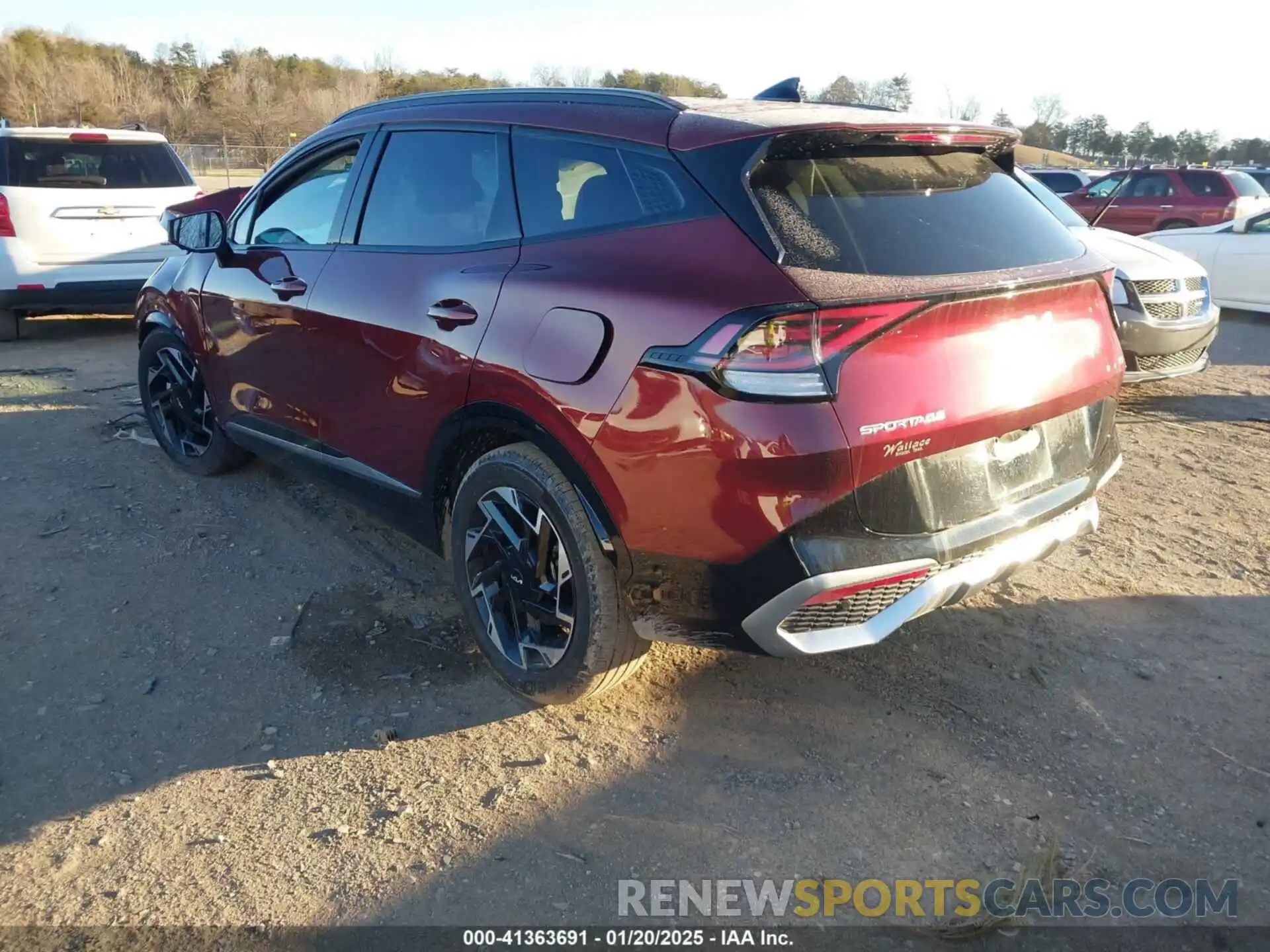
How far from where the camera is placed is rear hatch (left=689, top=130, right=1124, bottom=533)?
2307 millimetres

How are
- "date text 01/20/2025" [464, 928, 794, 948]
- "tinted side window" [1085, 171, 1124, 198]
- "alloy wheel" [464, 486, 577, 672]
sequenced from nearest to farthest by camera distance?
"date text 01/20/2025" [464, 928, 794, 948]
"alloy wheel" [464, 486, 577, 672]
"tinted side window" [1085, 171, 1124, 198]

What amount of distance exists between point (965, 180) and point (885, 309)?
2.65 ft

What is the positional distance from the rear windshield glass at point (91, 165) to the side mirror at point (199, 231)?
15.3 ft

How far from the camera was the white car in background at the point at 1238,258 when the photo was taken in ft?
33.8

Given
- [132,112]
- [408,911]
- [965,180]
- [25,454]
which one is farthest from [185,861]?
[132,112]

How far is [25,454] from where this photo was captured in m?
5.30

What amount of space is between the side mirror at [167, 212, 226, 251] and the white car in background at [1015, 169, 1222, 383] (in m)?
4.74

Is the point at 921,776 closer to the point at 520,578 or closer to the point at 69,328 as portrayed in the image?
the point at 520,578

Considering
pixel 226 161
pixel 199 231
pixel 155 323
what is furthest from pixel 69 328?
pixel 226 161

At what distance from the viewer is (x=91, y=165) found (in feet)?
28.0

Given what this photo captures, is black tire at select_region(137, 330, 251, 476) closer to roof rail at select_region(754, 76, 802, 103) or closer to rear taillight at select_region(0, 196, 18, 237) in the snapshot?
roof rail at select_region(754, 76, 802, 103)

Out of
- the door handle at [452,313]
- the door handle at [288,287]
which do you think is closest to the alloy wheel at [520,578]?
the door handle at [452,313]

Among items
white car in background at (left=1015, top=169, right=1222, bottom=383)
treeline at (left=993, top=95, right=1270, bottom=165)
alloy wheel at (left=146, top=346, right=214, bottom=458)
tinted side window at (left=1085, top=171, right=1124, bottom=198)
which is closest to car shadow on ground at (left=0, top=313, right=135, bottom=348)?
alloy wheel at (left=146, top=346, right=214, bottom=458)

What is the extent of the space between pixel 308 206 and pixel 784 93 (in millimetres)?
2048
